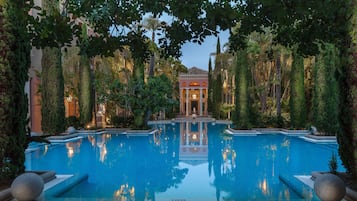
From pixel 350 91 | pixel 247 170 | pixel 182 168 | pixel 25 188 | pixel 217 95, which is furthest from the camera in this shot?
pixel 217 95

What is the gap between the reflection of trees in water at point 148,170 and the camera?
702 centimetres

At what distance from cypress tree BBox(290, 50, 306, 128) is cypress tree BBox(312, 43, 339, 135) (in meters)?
3.29

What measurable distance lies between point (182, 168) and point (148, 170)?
1.10 m

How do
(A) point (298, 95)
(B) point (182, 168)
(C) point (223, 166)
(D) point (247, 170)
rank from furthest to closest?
(A) point (298, 95) → (C) point (223, 166) → (B) point (182, 168) → (D) point (247, 170)

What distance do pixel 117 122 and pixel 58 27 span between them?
65.4ft

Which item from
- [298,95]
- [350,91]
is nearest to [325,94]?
[298,95]

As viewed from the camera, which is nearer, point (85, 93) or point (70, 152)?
point (70, 152)

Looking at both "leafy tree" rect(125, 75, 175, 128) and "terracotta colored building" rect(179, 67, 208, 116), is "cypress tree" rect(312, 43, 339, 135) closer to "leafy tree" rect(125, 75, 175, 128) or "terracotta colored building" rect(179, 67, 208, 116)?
"leafy tree" rect(125, 75, 175, 128)

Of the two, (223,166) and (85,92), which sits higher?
(85,92)

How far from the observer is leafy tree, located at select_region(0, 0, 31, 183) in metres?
5.37

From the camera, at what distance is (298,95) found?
820 inches

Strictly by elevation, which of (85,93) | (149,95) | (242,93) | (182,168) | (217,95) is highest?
(217,95)

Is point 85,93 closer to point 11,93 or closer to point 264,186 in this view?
point 11,93

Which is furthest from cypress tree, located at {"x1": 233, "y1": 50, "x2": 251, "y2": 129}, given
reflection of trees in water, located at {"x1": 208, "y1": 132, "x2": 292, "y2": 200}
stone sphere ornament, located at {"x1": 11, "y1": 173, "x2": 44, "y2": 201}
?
stone sphere ornament, located at {"x1": 11, "y1": 173, "x2": 44, "y2": 201}
